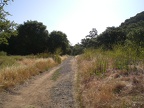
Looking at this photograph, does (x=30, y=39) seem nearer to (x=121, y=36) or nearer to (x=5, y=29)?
(x=121, y=36)

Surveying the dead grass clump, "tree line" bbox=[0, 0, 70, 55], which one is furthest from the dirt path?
"tree line" bbox=[0, 0, 70, 55]

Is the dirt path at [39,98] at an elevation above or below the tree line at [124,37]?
below

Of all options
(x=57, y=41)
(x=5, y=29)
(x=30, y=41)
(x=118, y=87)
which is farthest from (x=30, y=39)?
(x=118, y=87)

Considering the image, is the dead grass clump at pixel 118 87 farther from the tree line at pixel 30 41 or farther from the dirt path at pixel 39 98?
the tree line at pixel 30 41

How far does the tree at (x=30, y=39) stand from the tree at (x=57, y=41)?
1662 millimetres

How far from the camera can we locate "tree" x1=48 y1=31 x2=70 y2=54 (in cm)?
5556

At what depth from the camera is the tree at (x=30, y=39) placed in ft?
168

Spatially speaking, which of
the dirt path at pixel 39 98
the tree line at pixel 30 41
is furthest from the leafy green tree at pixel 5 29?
the tree line at pixel 30 41

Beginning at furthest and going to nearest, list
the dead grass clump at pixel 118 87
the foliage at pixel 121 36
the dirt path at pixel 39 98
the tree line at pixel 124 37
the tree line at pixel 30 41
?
the tree line at pixel 30 41, the foliage at pixel 121 36, the tree line at pixel 124 37, the dirt path at pixel 39 98, the dead grass clump at pixel 118 87

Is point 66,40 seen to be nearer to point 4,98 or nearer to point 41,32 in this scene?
point 41,32

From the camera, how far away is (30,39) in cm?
5178

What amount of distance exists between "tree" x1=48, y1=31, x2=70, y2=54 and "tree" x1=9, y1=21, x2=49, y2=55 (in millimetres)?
1662

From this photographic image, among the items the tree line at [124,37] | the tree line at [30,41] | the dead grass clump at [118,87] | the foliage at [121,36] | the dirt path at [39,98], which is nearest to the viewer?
the dead grass clump at [118,87]

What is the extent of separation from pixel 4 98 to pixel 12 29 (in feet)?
38.4
